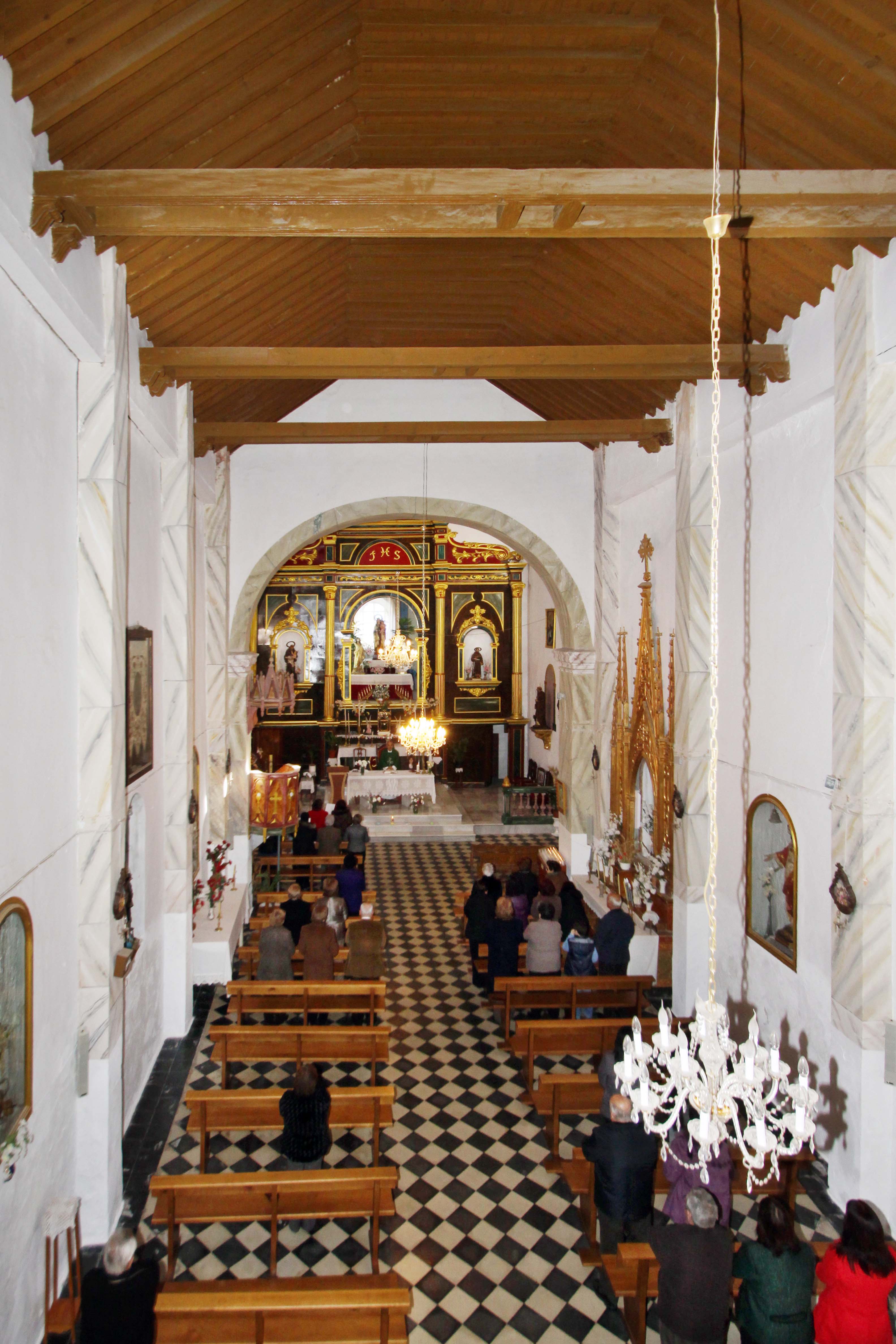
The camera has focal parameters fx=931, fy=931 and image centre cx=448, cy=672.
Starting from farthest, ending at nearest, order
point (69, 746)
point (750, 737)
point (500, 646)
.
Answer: point (500, 646)
point (750, 737)
point (69, 746)

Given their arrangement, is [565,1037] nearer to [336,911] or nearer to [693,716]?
[336,911]

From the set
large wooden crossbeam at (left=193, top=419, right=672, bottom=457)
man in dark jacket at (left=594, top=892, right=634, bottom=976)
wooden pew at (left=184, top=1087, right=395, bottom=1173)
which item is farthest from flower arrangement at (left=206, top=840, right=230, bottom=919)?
large wooden crossbeam at (left=193, top=419, right=672, bottom=457)

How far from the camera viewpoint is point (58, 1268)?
560cm

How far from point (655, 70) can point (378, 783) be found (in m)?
15.1

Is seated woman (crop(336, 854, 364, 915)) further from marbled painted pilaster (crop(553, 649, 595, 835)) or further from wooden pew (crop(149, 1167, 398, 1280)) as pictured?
wooden pew (crop(149, 1167, 398, 1280))

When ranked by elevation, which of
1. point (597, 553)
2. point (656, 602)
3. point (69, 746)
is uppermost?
point (597, 553)

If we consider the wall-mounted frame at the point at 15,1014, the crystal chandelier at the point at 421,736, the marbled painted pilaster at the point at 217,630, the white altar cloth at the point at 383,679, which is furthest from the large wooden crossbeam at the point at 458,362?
the white altar cloth at the point at 383,679

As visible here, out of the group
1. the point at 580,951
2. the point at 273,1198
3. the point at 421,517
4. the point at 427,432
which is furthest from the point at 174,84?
the point at 421,517

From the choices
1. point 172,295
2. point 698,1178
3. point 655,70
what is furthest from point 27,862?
point 655,70

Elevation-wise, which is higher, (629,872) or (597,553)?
(597,553)

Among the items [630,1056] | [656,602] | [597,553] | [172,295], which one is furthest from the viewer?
[597,553]

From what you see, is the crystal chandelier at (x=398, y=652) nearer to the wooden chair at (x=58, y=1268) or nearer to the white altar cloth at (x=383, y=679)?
the white altar cloth at (x=383, y=679)

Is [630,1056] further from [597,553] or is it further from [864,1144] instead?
Answer: [597,553]

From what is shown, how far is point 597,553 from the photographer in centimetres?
1456
